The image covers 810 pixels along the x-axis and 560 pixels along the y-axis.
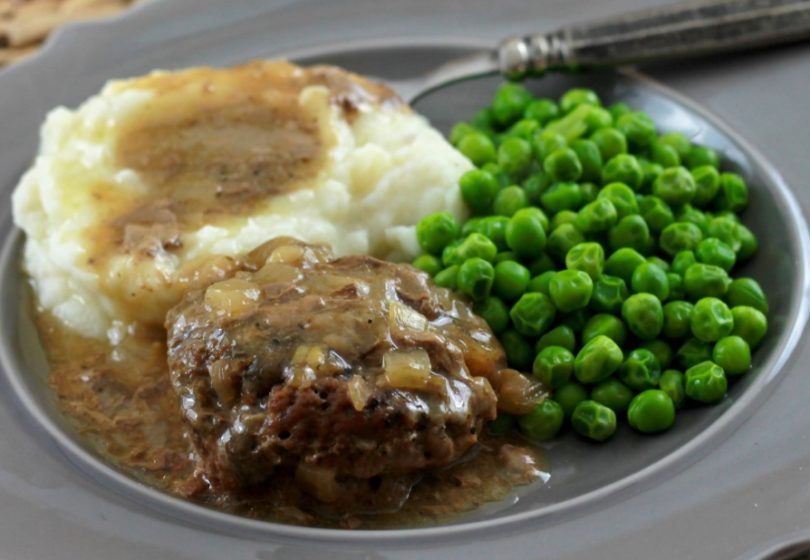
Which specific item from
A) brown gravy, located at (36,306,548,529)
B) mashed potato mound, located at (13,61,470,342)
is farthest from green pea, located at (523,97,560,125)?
brown gravy, located at (36,306,548,529)

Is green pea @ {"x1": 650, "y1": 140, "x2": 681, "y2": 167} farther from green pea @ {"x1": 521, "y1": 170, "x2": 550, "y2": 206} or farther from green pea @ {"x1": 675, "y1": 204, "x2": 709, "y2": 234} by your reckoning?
green pea @ {"x1": 521, "y1": 170, "x2": 550, "y2": 206}

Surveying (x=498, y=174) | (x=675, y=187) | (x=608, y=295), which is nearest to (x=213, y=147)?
(x=498, y=174)

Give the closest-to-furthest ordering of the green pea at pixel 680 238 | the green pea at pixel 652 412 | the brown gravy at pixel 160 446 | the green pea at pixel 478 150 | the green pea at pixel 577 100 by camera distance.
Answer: the brown gravy at pixel 160 446, the green pea at pixel 652 412, the green pea at pixel 680 238, the green pea at pixel 478 150, the green pea at pixel 577 100

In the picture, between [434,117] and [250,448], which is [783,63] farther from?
[250,448]

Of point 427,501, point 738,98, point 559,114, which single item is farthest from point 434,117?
point 427,501

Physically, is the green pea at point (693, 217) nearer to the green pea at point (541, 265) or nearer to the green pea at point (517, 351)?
the green pea at point (541, 265)

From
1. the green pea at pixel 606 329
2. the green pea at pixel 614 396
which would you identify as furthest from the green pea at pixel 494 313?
the green pea at pixel 614 396
